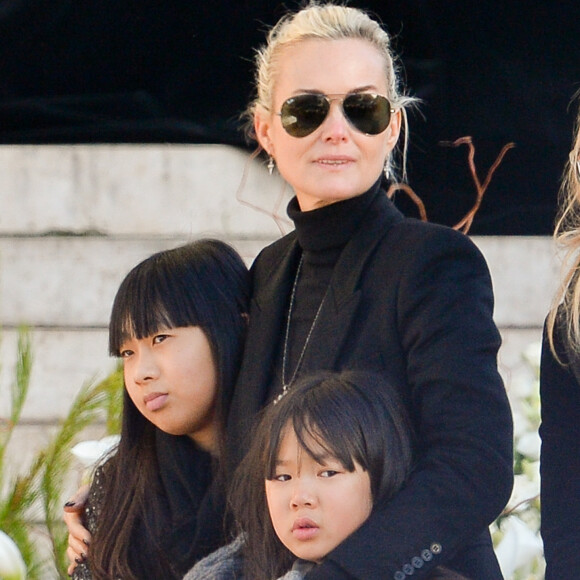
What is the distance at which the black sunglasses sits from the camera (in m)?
2.16

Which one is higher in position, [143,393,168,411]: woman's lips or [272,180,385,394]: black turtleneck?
[272,180,385,394]: black turtleneck

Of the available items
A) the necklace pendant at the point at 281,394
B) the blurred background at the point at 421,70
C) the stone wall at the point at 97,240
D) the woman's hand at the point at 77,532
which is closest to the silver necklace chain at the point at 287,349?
the necklace pendant at the point at 281,394

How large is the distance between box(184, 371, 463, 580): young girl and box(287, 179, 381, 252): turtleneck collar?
9.4 inches

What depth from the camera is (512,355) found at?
441 centimetres

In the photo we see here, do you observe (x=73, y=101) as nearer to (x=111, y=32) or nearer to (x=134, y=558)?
(x=111, y=32)

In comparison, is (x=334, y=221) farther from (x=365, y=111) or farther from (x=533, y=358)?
(x=533, y=358)

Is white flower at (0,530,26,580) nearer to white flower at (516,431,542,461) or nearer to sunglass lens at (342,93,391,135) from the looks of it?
sunglass lens at (342,93,391,135)

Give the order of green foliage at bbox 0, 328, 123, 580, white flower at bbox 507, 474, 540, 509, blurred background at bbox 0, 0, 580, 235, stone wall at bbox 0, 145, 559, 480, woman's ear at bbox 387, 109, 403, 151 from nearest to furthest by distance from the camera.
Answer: woman's ear at bbox 387, 109, 403, 151, white flower at bbox 507, 474, 540, 509, green foliage at bbox 0, 328, 123, 580, blurred background at bbox 0, 0, 580, 235, stone wall at bbox 0, 145, 559, 480

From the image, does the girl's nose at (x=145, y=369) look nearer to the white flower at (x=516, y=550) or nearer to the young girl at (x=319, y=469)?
the young girl at (x=319, y=469)

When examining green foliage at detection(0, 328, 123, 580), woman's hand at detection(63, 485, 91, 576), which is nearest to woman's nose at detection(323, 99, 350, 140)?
woman's hand at detection(63, 485, 91, 576)

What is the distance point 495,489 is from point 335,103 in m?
0.64

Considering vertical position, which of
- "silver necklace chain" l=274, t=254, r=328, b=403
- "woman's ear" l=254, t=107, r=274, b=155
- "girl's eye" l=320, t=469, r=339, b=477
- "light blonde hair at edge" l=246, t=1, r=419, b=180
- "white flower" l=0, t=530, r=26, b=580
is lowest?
"white flower" l=0, t=530, r=26, b=580

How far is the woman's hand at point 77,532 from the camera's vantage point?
2422 millimetres

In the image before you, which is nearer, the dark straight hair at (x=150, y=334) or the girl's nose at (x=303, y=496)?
the girl's nose at (x=303, y=496)
